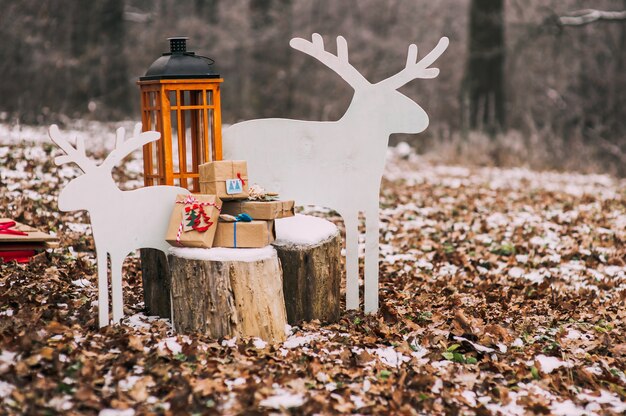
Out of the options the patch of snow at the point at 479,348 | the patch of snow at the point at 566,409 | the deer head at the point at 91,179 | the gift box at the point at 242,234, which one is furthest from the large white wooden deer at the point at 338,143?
the patch of snow at the point at 566,409

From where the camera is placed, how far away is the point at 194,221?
4820 millimetres

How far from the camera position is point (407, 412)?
396 centimetres

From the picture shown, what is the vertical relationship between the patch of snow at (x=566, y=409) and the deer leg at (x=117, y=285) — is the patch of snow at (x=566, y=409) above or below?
below

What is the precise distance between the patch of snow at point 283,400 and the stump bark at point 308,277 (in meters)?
1.39

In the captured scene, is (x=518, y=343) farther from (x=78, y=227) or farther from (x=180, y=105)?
(x=78, y=227)

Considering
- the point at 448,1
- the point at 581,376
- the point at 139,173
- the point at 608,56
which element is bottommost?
the point at 581,376

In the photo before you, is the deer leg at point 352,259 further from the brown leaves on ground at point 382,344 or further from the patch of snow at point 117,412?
the patch of snow at point 117,412

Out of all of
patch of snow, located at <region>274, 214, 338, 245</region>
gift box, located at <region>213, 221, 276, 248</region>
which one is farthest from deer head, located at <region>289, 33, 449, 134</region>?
gift box, located at <region>213, 221, 276, 248</region>

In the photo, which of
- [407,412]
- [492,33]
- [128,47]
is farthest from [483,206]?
[128,47]

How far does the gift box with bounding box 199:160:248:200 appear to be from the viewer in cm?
497

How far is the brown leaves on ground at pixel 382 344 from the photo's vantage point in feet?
13.0

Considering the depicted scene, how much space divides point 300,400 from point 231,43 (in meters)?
18.5

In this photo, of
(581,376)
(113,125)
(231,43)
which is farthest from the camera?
(231,43)

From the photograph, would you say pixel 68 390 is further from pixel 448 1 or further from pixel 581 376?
pixel 448 1
